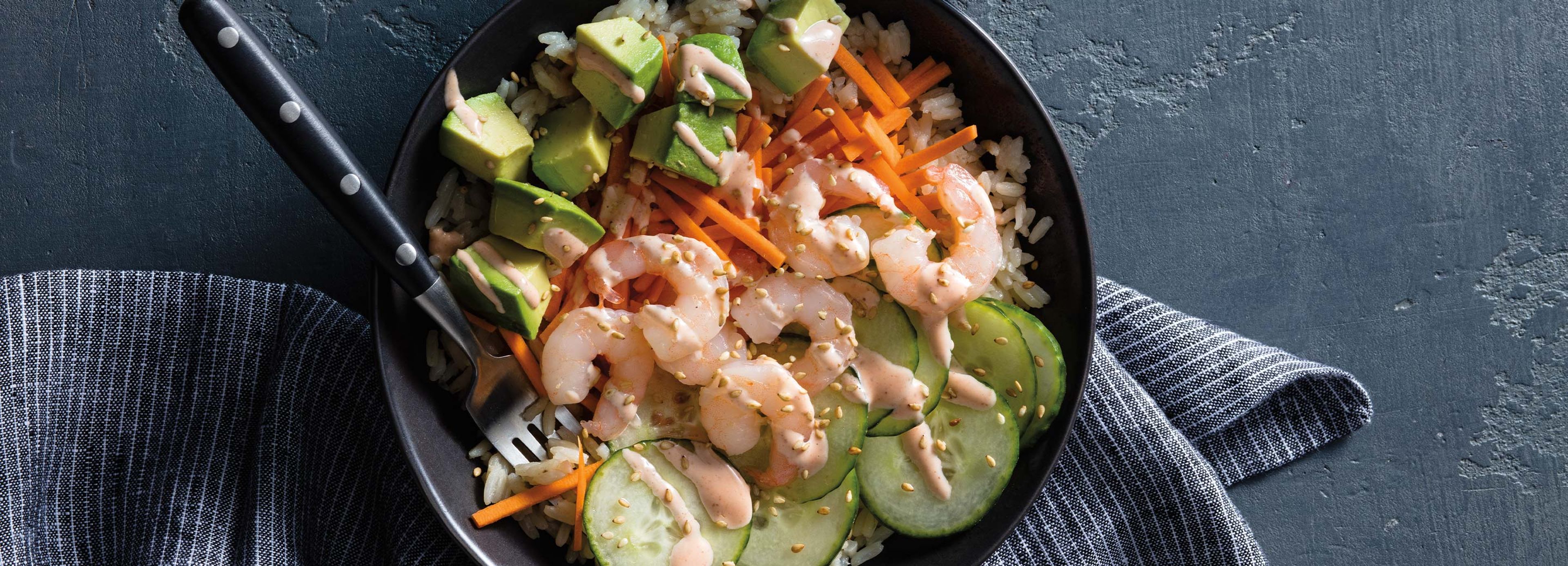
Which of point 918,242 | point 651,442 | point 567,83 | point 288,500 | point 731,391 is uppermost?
point 567,83

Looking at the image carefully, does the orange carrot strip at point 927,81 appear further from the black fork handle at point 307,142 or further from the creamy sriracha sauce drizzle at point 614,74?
the black fork handle at point 307,142

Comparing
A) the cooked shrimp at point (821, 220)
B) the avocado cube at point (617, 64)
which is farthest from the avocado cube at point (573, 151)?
the cooked shrimp at point (821, 220)

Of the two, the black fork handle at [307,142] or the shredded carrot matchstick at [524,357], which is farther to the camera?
the shredded carrot matchstick at [524,357]

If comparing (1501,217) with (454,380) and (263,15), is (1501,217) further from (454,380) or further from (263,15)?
(263,15)

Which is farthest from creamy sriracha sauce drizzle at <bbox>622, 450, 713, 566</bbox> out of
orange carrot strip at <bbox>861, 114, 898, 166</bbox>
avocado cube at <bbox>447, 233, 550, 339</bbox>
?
orange carrot strip at <bbox>861, 114, 898, 166</bbox>

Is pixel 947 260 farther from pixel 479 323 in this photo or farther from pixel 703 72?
pixel 479 323

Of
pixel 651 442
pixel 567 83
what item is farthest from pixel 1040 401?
pixel 567 83
